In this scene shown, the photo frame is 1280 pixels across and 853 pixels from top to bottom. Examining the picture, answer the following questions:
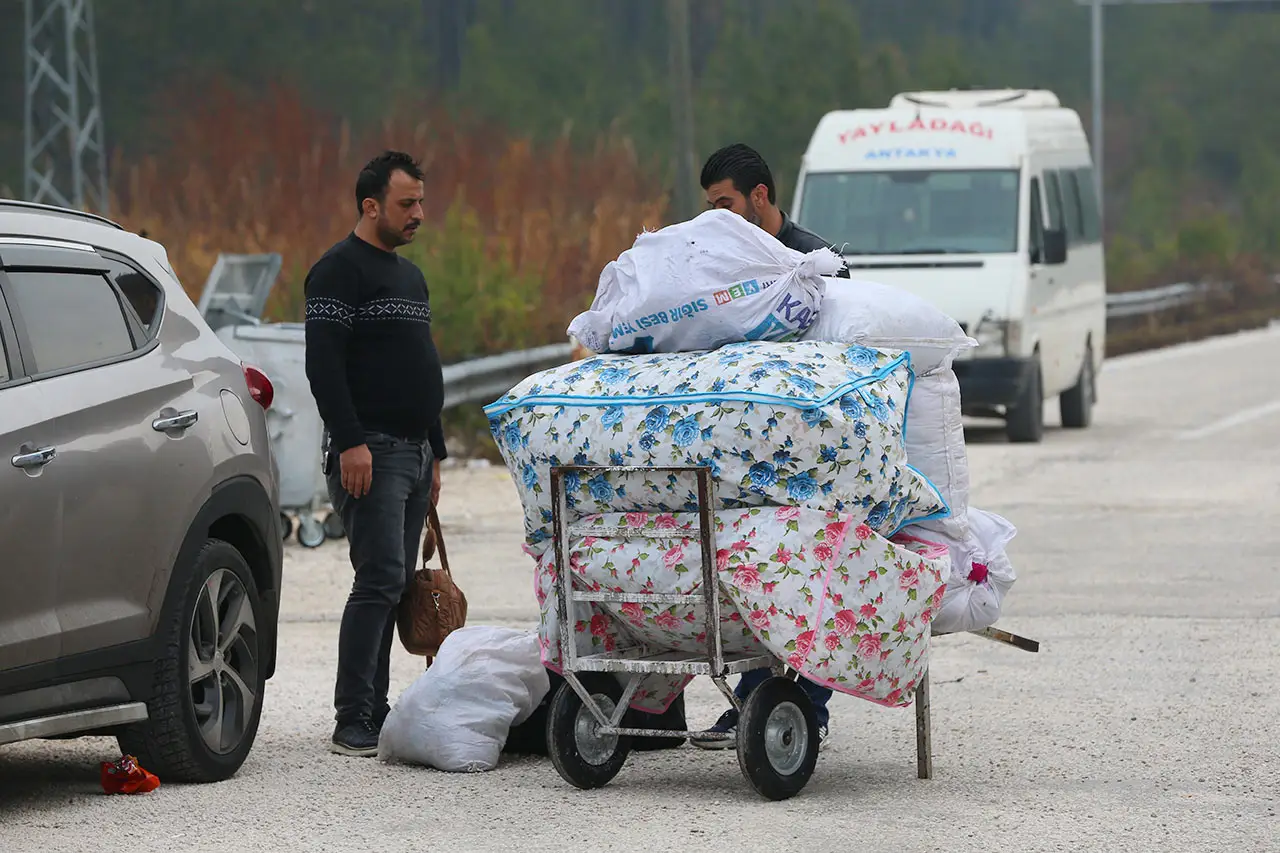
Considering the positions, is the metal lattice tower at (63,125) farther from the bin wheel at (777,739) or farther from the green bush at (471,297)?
the bin wheel at (777,739)

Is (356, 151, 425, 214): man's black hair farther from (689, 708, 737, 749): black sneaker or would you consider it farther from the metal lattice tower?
the metal lattice tower

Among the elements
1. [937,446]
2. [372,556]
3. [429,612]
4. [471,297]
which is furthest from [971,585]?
[471,297]

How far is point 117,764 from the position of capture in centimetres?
659

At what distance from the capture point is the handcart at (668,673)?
6.16 metres

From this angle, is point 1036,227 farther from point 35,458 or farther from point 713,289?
point 35,458

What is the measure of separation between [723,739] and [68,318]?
2341 millimetres

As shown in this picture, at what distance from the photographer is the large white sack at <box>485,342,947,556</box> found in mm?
6066

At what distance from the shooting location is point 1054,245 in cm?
1811

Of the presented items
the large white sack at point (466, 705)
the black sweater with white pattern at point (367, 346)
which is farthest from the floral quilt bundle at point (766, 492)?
the black sweater with white pattern at point (367, 346)

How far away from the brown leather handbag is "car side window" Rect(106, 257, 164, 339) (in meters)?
1.11

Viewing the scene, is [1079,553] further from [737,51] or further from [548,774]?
[737,51]

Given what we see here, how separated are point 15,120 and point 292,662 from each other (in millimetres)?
40334

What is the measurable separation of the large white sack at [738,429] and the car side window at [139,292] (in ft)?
3.69

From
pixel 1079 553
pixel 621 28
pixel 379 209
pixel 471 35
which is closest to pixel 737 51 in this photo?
pixel 471 35
